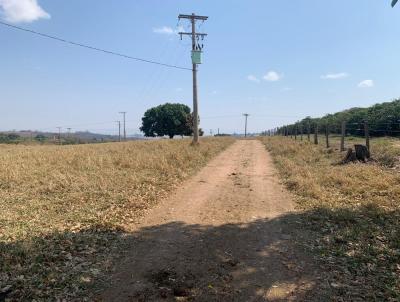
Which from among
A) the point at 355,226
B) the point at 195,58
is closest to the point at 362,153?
the point at 355,226

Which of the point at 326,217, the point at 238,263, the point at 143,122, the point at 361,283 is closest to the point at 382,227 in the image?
the point at 326,217

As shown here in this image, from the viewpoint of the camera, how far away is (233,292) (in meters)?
4.63

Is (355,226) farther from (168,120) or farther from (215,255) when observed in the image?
(168,120)

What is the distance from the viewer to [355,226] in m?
6.99

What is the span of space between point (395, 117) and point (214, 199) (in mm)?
19794

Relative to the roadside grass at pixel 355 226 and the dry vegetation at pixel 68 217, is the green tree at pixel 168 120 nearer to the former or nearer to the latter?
the dry vegetation at pixel 68 217

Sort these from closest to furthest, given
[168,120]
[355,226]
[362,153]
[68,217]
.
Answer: [355,226]
[68,217]
[362,153]
[168,120]

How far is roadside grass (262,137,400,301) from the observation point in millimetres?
4895

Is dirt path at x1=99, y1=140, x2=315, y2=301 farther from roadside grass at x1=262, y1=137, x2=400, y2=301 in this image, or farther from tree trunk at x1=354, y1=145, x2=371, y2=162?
tree trunk at x1=354, y1=145, x2=371, y2=162

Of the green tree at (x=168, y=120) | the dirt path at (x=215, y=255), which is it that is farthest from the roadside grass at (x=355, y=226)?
the green tree at (x=168, y=120)

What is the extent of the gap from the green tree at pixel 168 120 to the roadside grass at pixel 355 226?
7457 cm

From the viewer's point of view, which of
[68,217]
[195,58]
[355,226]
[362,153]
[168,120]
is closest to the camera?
[355,226]

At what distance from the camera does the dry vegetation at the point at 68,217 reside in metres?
5.03

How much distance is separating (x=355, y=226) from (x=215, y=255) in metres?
2.80
